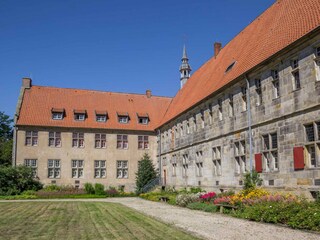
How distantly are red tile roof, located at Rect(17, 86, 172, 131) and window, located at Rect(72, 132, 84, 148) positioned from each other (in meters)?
1.03

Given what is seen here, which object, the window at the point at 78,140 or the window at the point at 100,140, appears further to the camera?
the window at the point at 100,140

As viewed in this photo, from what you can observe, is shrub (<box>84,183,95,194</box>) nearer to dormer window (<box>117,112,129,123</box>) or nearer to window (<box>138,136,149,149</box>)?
window (<box>138,136,149,149</box>)

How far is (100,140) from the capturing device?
39125mm

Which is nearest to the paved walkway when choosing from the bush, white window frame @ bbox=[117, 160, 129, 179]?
the bush

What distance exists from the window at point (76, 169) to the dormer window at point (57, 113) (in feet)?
16.4

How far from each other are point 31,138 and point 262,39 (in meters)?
25.9

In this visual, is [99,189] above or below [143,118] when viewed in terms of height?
below

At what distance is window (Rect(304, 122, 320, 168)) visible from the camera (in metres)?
13.7

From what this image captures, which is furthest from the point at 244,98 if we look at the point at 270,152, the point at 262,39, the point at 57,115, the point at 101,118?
the point at 57,115

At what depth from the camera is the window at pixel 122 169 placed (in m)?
39.4

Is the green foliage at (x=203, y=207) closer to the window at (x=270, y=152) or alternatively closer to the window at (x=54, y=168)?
the window at (x=270, y=152)

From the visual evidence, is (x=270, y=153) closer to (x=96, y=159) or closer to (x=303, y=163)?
(x=303, y=163)

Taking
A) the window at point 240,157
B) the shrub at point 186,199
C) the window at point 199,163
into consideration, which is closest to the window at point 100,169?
the window at point 199,163

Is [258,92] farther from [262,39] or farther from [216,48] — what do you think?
[216,48]
